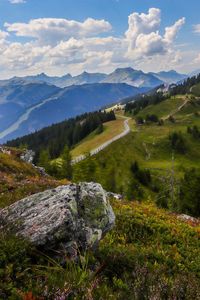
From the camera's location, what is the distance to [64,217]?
32.9 ft

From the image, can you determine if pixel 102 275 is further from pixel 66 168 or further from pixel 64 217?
pixel 66 168

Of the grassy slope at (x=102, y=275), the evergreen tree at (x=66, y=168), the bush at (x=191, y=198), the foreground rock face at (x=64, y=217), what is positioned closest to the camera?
the grassy slope at (x=102, y=275)

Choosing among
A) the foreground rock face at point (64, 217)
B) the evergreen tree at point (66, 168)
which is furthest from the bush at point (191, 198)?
the foreground rock face at point (64, 217)

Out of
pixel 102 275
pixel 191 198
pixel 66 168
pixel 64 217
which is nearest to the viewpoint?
pixel 102 275

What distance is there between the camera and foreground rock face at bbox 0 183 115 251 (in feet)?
32.3

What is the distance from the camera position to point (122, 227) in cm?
1596

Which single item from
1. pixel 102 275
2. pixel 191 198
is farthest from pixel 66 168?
pixel 102 275

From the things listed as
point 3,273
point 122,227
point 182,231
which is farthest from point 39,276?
point 182,231

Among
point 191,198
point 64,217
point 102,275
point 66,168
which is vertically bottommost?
point 191,198

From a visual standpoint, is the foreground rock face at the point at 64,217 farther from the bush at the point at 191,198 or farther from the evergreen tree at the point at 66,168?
the evergreen tree at the point at 66,168

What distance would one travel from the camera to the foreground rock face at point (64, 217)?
986 cm

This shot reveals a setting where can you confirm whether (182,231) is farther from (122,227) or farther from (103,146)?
(103,146)

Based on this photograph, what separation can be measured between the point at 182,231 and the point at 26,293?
36.8ft

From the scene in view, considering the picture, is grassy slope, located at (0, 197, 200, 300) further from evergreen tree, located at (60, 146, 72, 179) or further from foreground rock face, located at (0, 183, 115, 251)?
evergreen tree, located at (60, 146, 72, 179)
